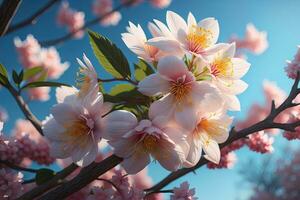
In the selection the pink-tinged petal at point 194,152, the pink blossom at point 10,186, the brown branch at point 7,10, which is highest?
the brown branch at point 7,10

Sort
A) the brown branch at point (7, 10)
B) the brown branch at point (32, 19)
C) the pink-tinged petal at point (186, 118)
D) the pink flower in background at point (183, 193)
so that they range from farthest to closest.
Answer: the brown branch at point (32, 19)
the pink flower in background at point (183, 193)
the brown branch at point (7, 10)
the pink-tinged petal at point (186, 118)

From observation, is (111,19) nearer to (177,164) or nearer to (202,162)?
(202,162)

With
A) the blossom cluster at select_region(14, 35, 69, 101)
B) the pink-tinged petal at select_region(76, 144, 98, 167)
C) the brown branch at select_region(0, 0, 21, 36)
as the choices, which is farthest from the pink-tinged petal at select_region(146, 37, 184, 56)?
the blossom cluster at select_region(14, 35, 69, 101)

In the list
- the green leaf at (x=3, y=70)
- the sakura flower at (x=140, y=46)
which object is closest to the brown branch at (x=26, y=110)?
the green leaf at (x=3, y=70)

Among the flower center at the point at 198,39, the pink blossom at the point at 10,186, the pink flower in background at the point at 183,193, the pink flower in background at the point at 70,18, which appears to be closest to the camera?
the flower center at the point at 198,39

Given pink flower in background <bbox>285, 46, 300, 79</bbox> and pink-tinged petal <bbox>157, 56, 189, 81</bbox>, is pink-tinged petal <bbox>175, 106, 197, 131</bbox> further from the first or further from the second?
pink flower in background <bbox>285, 46, 300, 79</bbox>

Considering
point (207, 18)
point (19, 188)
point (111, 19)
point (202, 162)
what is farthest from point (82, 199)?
point (111, 19)

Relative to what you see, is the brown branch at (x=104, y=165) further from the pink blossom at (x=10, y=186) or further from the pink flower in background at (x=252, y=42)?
the pink flower in background at (x=252, y=42)

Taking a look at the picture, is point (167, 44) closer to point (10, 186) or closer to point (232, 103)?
point (232, 103)
